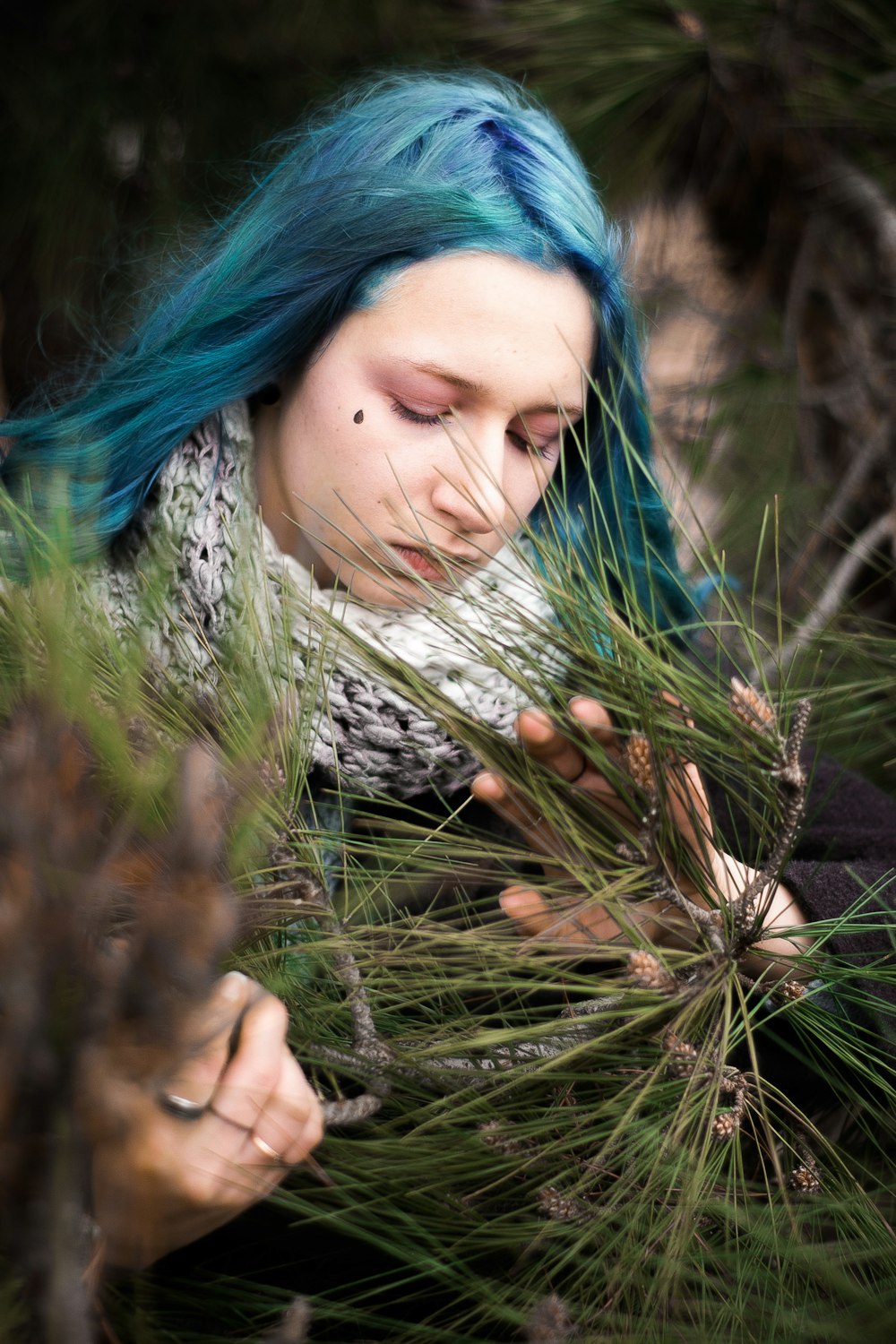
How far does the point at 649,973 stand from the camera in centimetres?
37

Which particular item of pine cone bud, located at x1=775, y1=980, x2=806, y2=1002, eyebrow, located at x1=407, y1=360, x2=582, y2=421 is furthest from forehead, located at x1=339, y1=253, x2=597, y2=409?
pine cone bud, located at x1=775, y1=980, x2=806, y2=1002

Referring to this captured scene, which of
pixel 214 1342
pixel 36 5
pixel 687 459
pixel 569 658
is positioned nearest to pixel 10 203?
pixel 36 5

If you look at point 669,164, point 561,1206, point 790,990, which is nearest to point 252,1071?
point 561,1206

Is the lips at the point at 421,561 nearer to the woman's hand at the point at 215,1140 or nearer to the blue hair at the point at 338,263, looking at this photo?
the blue hair at the point at 338,263

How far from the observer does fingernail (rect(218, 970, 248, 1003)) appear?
313mm

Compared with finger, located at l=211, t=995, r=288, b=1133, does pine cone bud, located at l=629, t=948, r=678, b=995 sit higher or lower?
lower

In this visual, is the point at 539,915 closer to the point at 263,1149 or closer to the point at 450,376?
the point at 263,1149

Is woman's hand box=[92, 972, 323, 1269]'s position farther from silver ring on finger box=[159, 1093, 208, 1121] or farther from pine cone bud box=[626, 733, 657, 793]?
pine cone bud box=[626, 733, 657, 793]

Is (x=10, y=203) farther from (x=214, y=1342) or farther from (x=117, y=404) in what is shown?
(x=214, y=1342)

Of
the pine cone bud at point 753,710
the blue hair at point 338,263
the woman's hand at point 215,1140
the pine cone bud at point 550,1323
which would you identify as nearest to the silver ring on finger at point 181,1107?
the woman's hand at point 215,1140

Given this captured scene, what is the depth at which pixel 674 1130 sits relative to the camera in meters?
0.35

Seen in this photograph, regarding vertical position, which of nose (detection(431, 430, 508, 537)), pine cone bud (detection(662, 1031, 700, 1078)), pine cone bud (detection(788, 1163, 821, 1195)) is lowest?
pine cone bud (detection(788, 1163, 821, 1195))

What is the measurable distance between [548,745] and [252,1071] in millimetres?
187

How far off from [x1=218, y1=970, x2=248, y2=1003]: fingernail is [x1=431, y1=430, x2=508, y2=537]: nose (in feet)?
0.88
